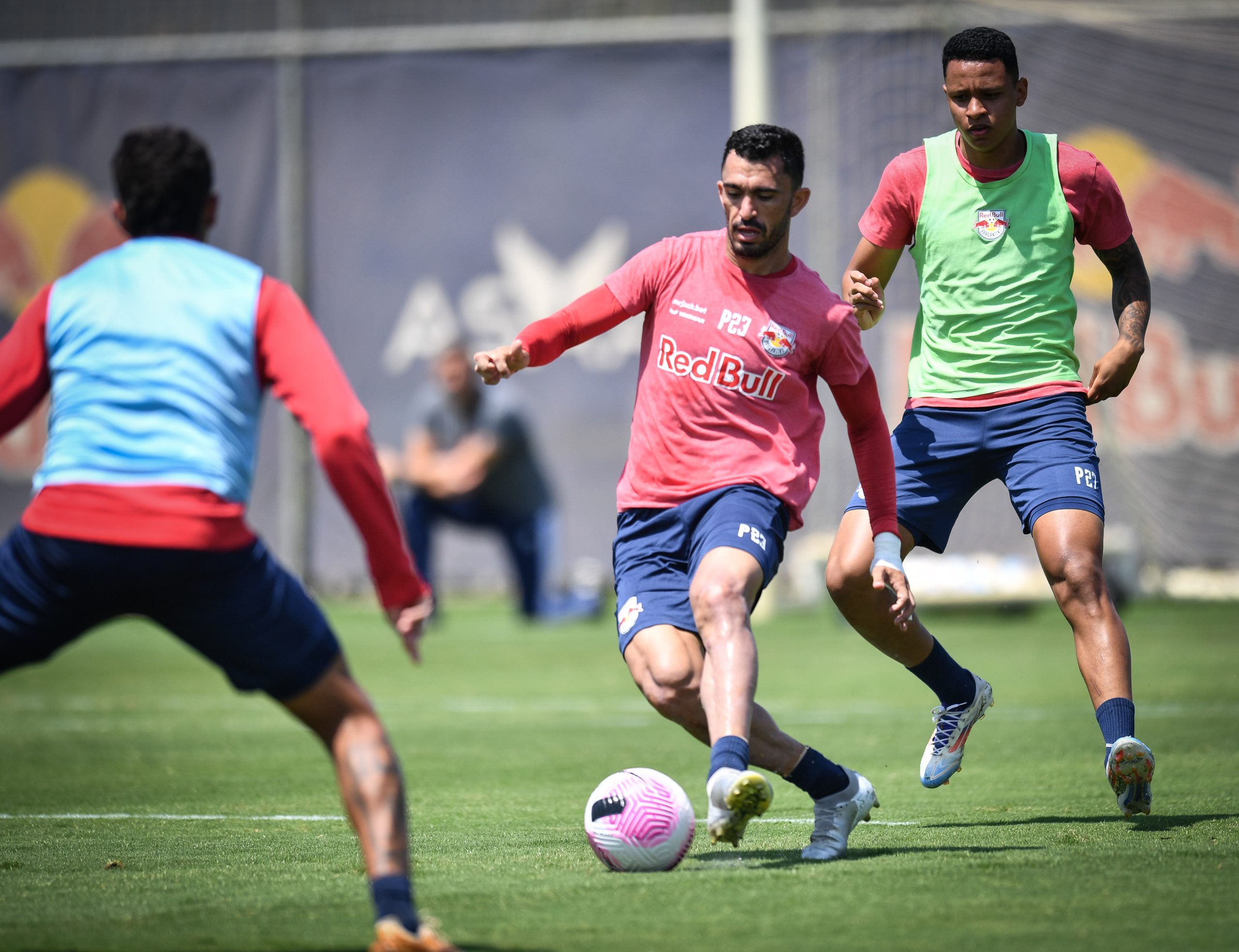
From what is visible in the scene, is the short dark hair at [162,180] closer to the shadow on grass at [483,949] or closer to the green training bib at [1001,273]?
the shadow on grass at [483,949]

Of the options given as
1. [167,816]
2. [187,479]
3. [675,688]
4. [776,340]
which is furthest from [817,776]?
[167,816]

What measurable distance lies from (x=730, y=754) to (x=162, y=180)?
211 cm

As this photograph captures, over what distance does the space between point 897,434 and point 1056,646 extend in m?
8.15

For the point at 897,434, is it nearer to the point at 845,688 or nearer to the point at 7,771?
the point at 7,771

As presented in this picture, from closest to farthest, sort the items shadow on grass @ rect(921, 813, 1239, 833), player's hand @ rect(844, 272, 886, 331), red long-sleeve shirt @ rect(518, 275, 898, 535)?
red long-sleeve shirt @ rect(518, 275, 898, 535)
shadow on grass @ rect(921, 813, 1239, 833)
player's hand @ rect(844, 272, 886, 331)

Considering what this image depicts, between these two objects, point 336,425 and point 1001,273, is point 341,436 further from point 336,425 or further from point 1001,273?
point 1001,273

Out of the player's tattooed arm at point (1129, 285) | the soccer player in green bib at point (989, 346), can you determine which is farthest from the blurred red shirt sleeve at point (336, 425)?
the player's tattooed arm at point (1129, 285)

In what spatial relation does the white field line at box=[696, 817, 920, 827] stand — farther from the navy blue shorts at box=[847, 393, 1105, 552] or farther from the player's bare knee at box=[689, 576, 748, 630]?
the player's bare knee at box=[689, 576, 748, 630]

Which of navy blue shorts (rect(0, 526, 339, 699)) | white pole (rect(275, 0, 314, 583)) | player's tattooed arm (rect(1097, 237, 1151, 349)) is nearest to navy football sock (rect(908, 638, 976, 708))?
player's tattooed arm (rect(1097, 237, 1151, 349))

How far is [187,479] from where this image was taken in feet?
12.1

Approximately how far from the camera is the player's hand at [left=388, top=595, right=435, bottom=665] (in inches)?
147

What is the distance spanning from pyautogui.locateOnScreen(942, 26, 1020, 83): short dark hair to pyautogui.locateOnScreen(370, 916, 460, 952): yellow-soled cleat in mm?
3629

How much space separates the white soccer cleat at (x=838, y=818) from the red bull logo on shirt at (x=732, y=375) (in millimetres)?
1229

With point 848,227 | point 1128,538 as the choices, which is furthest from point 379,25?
point 1128,538
